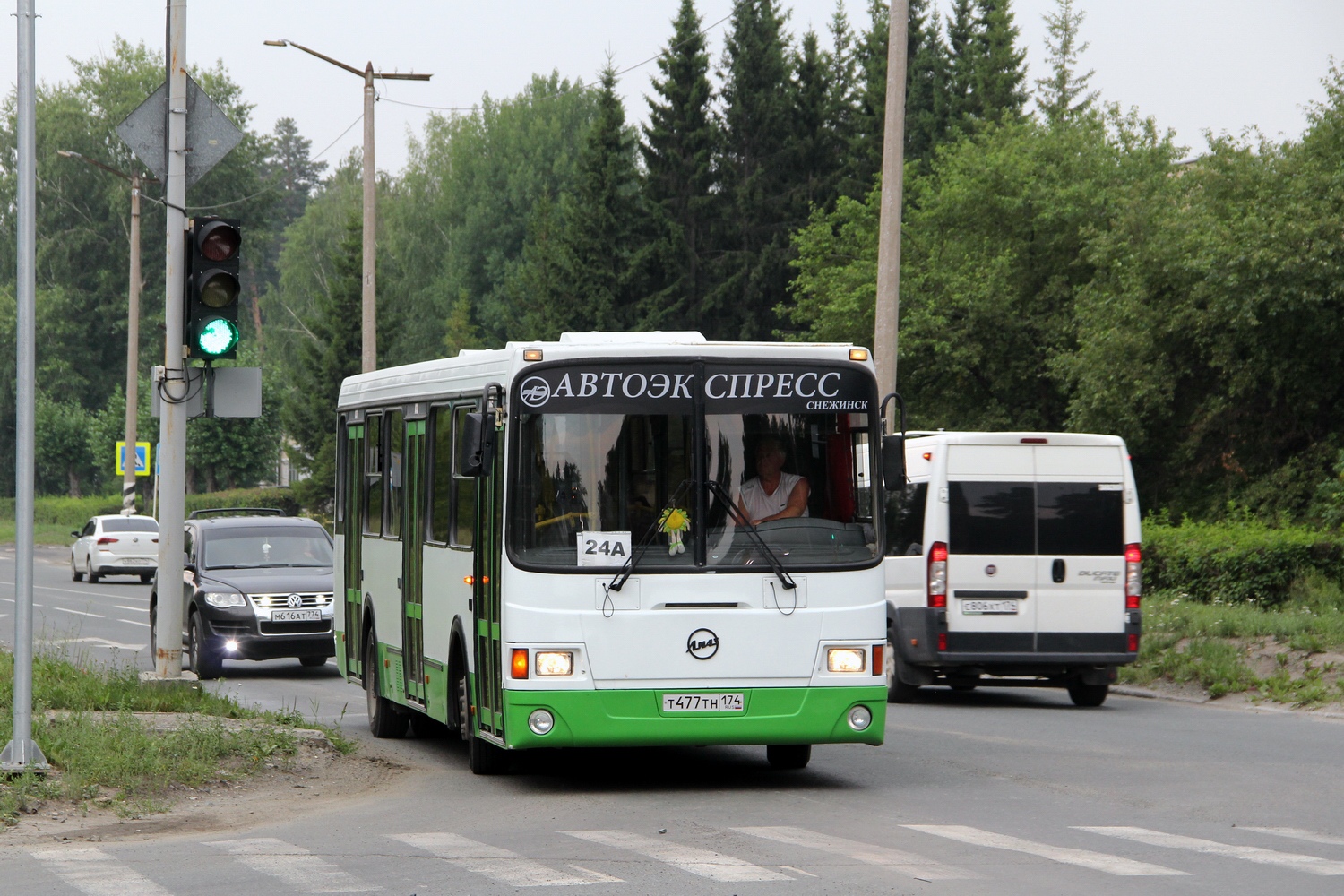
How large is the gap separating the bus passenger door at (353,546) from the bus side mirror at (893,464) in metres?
5.31

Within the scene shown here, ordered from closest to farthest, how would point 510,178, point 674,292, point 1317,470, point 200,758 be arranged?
point 200,758 < point 1317,470 < point 674,292 < point 510,178

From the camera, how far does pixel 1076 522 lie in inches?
667

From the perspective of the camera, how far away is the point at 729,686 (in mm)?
10914

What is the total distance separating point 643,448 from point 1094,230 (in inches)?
1199

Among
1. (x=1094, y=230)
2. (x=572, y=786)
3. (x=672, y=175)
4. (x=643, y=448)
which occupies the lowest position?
(x=572, y=786)

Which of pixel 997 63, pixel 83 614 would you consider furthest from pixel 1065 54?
pixel 83 614

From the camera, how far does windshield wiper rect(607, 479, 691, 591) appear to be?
10805 millimetres

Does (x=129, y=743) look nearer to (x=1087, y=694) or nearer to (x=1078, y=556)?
(x=1078, y=556)

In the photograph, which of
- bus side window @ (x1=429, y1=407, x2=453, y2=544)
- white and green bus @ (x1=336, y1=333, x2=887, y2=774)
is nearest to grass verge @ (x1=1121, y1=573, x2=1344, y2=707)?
white and green bus @ (x1=336, y1=333, x2=887, y2=774)

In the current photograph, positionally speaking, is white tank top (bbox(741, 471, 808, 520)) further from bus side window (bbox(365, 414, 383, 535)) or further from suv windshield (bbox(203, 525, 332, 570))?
suv windshield (bbox(203, 525, 332, 570))

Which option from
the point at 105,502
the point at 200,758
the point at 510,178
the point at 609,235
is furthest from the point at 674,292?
the point at 200,758

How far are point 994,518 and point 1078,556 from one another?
81cm

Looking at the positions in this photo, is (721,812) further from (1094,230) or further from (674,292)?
(674,292)

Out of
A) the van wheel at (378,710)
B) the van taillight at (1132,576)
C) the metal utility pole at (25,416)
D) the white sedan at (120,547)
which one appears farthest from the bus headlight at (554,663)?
the white sedan at (120,547)
